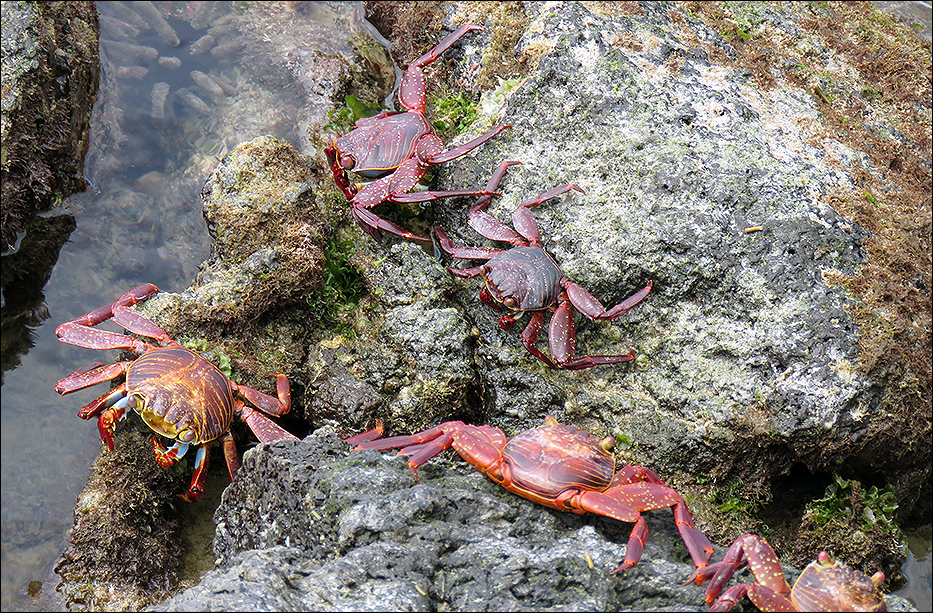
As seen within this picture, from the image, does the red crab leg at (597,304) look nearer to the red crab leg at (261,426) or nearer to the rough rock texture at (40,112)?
the red crab leg at (261,426)

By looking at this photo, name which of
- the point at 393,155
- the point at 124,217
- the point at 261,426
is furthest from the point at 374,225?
the point at 124,217

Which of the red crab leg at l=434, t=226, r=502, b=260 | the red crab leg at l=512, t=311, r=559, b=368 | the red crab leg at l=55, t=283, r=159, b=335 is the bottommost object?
the red crab leg at l=55, t=283, r=159, b=335

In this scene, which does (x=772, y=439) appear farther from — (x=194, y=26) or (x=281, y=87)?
(x=194, y=26)

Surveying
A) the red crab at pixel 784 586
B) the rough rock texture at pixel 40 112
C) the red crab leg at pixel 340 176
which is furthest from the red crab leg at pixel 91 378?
the red crab at pixel 784 586

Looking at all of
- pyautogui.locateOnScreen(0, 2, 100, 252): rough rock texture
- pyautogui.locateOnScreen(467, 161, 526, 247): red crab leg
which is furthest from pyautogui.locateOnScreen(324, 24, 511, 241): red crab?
pyautogui.locateOnScreen(0, 2, 100, 252): rough rock texture

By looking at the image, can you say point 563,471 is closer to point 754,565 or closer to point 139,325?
point 754,565

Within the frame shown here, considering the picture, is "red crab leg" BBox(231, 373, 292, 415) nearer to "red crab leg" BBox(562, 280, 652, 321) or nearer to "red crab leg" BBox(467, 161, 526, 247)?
"red crab leg" BBox(467, 161, 526, 247)

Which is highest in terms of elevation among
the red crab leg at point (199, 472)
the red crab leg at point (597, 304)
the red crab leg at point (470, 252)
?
the red crab leg at point (597, 304)
